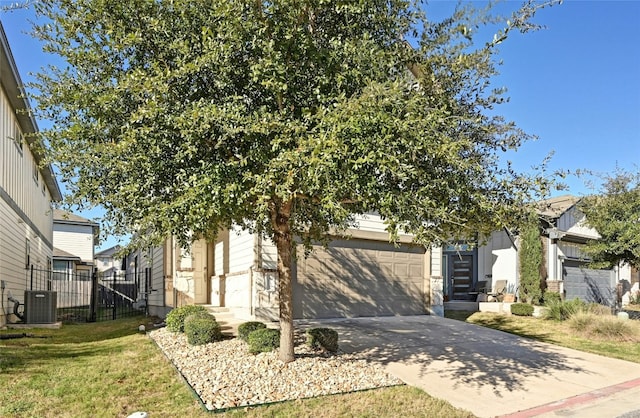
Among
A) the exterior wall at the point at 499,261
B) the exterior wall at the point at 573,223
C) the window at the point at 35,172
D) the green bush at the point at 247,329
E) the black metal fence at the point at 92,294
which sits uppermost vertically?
the window at the point at 35,172

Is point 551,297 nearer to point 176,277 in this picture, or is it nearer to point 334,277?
point 334,277

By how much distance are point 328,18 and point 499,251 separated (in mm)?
15123

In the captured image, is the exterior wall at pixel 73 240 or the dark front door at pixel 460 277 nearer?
the dark front door at pixel 460 277

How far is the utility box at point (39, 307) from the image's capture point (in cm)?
1259

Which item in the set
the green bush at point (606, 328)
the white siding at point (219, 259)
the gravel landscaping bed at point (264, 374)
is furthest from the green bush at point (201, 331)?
the green bush at point (606, 328)

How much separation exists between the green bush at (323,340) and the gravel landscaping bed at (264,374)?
5.0 inches

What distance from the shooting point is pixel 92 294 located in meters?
15.6

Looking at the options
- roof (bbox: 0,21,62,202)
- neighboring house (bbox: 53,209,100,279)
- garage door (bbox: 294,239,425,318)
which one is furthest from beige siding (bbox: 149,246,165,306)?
neighboring house (bbox: 53,209,100,279)

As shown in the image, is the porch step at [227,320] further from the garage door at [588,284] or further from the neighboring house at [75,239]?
the neighboring house at [75,239]

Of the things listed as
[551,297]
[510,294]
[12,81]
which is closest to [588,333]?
[551,297]

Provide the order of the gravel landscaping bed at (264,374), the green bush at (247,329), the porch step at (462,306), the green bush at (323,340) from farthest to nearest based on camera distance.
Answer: the porch step at (462,306) → the green bush at (247,329) → the green bush at (323,340) → the gravel landscaping bed at (264,374)

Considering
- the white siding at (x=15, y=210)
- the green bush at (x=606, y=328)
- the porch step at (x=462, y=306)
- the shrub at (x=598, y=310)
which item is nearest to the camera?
the white siding at (x=15, y=210)

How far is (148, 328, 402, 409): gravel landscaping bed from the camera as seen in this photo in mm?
6266

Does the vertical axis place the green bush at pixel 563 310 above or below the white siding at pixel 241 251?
below
